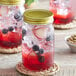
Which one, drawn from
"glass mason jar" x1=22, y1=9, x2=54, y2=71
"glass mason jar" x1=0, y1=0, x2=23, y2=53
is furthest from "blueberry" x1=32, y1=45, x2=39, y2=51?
"glass mason jar" x1=0, y1=0, x2=23, y2=53

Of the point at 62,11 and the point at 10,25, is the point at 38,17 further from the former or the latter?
the point at 62,11

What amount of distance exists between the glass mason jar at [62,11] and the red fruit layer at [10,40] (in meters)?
0.29

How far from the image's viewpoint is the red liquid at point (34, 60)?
0.93 metres

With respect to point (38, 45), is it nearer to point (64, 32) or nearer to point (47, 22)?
point (47, 22)

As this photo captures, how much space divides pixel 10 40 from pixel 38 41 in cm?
17

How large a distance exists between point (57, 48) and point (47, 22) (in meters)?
0.23

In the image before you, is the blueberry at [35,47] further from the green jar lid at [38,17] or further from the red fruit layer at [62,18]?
the red fruit layer at [62,18]

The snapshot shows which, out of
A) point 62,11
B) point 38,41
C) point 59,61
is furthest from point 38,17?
point 62,11

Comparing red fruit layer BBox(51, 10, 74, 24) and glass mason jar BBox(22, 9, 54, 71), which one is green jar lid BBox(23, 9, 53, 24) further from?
red fruit layer BBox(51, 10, 74, 24)

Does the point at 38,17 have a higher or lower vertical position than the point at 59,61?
higher

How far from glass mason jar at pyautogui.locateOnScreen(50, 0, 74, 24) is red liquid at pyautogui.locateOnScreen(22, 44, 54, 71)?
1.27ft

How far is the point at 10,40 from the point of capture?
3.50 ft

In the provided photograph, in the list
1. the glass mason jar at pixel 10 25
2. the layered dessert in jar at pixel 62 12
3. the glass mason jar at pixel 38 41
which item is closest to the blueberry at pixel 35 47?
the glass mason jar at pixel 38 41

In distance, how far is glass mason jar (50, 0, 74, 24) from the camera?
129 centimetres
